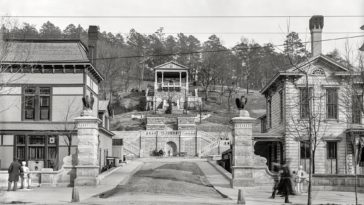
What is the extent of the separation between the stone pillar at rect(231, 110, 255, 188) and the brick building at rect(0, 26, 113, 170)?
1424 centimetres

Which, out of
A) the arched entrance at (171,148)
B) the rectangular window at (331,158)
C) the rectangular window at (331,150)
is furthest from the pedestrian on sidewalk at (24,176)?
the arched entrance at (171,148)

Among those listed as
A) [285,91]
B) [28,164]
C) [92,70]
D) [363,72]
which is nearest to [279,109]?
[285,91]

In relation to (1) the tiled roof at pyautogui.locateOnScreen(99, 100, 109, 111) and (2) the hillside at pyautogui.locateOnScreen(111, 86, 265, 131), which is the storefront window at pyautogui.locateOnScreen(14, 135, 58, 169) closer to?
(1) the tiled roof at pyautogui.locateOnScreen(99, 100, 109, 111)

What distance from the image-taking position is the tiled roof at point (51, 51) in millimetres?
37562

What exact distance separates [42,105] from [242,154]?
1705cm

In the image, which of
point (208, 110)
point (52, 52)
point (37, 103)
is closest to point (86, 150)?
point (37, 103)

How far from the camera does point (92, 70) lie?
131 feet

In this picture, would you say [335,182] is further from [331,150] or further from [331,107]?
[331,107]

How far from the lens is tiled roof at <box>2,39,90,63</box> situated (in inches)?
1479

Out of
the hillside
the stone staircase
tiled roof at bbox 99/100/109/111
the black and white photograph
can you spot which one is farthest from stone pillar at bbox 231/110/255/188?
the hillside

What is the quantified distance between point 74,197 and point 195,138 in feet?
175

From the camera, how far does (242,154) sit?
84.4 ft

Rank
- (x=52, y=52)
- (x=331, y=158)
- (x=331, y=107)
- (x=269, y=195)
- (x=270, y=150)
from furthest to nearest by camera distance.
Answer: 1. (x=270, y=150)
2. (x=52, y=52)
3. (x=331, y=107)
4. (x=331, y=158)
5. (x=269, y=195)

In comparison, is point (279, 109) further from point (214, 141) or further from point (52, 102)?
point (214, 141)
